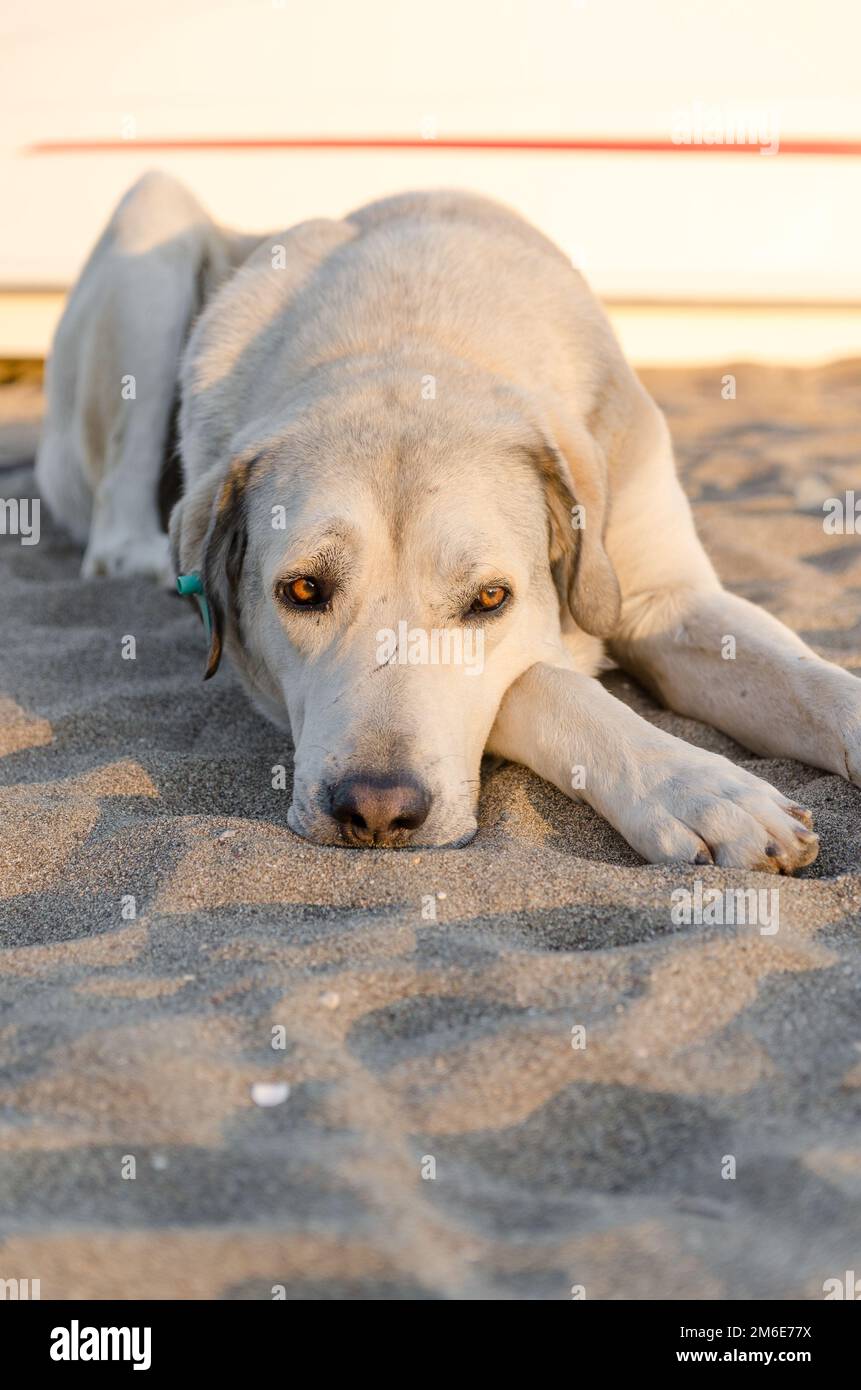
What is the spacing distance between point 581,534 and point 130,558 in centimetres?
203

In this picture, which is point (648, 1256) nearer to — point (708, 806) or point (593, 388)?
point (708, 806)

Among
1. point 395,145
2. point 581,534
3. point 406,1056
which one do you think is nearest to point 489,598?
point 581,534

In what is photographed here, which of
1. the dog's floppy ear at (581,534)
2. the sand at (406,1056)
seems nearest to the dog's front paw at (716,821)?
the sand at (406,1056)

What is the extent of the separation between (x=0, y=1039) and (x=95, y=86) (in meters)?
6.37

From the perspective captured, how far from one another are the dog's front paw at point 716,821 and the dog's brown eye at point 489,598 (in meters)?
0.50

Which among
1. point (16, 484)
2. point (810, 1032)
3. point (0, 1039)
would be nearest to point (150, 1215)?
point (0, 1039)

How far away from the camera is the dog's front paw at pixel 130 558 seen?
15.5 feet

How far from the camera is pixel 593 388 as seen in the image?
11.7 feet

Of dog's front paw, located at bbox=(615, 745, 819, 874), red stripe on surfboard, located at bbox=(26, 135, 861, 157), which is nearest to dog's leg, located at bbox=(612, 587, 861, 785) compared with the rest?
dog's front paw, located at bbox=(615, 745, 819, 874)

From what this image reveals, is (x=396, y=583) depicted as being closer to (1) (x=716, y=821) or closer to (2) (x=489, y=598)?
(2) (x=489, y=598)

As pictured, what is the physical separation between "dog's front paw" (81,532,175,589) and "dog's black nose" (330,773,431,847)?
2.23 m

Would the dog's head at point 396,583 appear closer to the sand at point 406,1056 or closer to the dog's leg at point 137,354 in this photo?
the sand at point 406,1056

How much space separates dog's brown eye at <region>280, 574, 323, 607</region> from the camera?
9.67ft
